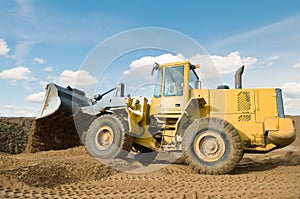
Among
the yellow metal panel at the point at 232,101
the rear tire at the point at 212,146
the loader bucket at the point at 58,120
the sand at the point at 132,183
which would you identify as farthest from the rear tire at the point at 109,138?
the yellow metal panel at the point at 232,101

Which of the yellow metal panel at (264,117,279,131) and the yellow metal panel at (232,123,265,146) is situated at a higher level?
the yellow metal panel at (264,117,279,131)

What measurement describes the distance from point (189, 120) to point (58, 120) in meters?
4.15

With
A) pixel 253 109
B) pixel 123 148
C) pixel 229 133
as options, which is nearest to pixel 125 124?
pixel 123 148

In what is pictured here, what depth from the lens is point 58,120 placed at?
899 cm

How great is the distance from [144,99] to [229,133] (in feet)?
8.17

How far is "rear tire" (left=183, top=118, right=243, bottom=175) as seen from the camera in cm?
605

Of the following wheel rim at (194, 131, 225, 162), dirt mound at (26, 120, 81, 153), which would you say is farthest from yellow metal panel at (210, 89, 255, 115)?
dirt mound at (26, 120, 81, 153)

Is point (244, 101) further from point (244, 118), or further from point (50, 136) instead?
point (50, 136)

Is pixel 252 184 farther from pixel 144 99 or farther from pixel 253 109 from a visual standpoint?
pixel 144 99

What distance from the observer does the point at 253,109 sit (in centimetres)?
673

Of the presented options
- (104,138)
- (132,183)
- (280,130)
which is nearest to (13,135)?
(104,138)

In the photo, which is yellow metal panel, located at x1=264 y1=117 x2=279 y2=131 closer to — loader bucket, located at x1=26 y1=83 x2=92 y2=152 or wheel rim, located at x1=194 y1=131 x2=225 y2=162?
wheel rim, located at x1=194 y1=131 x2=225 y2=162

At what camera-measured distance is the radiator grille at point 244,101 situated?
6789mm

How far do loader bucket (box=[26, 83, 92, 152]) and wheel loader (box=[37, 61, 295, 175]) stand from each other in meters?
0.04
